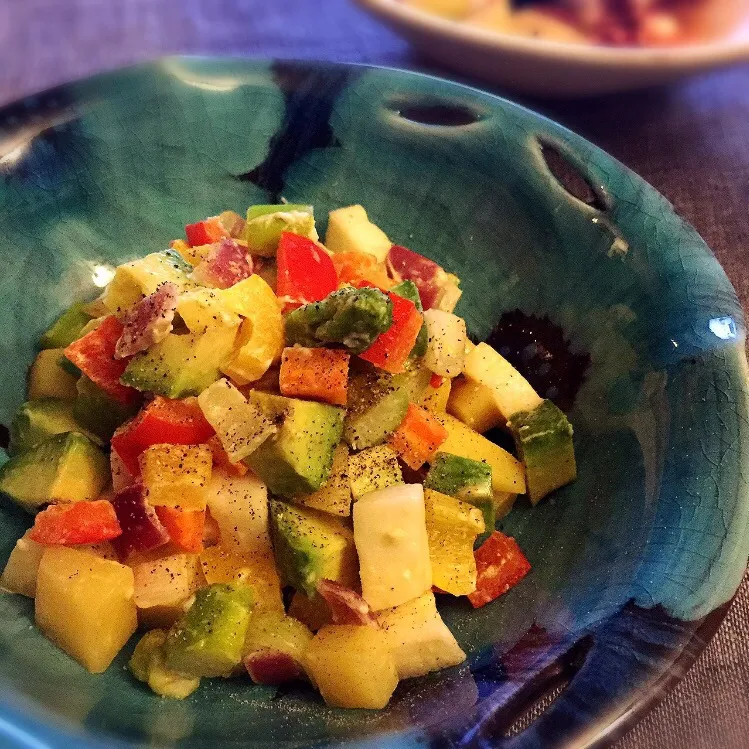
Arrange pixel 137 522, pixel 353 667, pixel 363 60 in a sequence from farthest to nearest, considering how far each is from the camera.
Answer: pixel 363 60 < pixel 137 522 < pixel 353 667

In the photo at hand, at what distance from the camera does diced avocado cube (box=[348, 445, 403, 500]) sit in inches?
45.5

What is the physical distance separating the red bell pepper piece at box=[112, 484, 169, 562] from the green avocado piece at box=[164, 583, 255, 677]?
0.38ft

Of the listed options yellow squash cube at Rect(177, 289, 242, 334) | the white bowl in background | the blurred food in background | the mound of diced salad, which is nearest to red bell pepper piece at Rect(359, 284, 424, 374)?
the mound of diced salad

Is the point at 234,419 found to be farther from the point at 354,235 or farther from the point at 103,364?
the point at 354,235

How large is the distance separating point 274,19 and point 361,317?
5.90 feet

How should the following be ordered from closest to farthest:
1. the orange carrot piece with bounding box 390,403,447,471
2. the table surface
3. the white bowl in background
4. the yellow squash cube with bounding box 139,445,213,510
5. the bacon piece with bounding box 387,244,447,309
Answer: the yellow squash cube with bounding box 139,445,213,510 < the orange carrot piece with bounding box 390,403,447,471 < the bacon piece with bounding box 387,244,447,309 < the white bowl in background < the table surface

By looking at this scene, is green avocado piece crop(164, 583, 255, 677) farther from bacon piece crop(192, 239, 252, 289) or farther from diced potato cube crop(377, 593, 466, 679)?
bacon piece crop(192, 239, 252, 289)

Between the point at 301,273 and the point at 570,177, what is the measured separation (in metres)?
0.58

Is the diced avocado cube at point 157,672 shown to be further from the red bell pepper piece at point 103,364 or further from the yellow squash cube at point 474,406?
the yellow squash cube at point 474,406

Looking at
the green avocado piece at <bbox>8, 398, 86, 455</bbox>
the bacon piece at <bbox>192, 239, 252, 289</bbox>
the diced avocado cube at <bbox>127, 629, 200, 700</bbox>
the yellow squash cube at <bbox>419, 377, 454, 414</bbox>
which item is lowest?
the diced avocado cube at <bbox>127, 629, 200, 700</bbox>

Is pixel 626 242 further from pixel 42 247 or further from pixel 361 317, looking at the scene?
pixel 42 247

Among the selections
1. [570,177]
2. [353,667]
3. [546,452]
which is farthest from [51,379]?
[570,177]

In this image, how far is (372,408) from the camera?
121 cm

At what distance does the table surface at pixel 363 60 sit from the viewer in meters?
1.86
